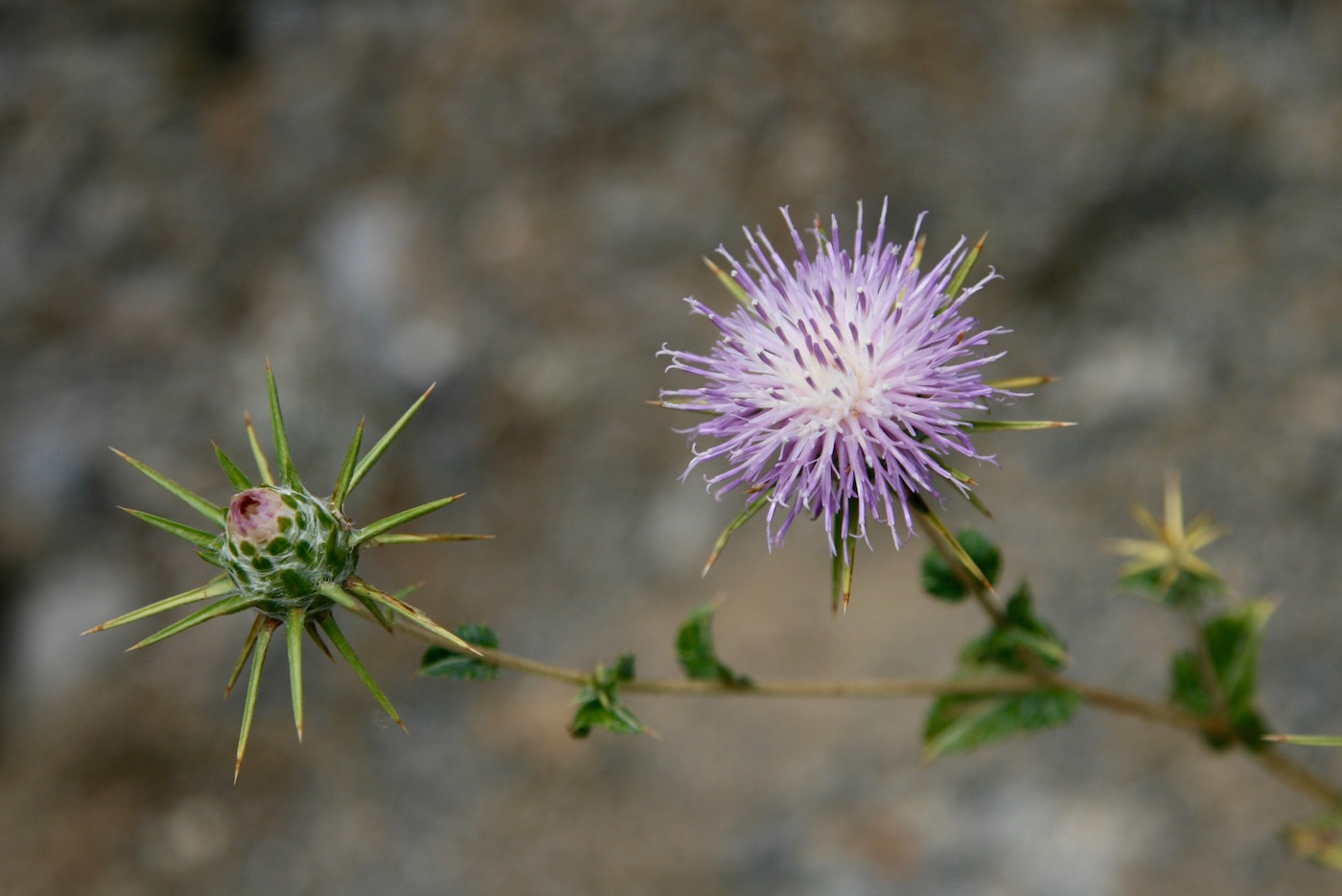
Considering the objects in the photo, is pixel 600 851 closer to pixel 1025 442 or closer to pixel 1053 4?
pixel 1025 442

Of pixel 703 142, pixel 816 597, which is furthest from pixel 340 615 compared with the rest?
pixel 703 142

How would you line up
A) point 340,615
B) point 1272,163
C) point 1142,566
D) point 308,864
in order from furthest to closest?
1. point 308,864
2. point 340,615
3. point 1272,163
4. point 1142,566

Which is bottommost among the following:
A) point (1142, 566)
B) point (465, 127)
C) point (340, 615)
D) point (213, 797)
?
point (1142, 566)

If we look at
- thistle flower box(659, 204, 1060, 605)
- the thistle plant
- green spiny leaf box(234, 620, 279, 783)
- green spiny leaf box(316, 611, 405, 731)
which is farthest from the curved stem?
thistle flower box(659, 204, 1060, 605)

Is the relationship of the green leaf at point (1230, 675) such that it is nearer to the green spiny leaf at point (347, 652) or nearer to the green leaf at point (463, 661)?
the green leaf at point (463, 661)

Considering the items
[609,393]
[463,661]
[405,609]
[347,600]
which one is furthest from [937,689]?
[609,393]

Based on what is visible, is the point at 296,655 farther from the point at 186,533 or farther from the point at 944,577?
the point at 944,577
